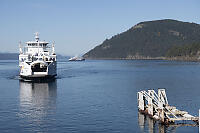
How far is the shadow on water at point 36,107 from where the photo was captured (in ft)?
128

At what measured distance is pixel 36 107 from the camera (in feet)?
161

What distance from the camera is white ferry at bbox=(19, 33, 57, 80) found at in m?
87.5

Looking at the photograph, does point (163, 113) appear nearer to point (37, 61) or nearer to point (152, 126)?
point (152, 126)

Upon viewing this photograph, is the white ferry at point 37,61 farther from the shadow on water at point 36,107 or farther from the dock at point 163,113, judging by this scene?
the dock at point 163,113

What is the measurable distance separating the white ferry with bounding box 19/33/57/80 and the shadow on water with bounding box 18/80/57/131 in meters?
18.3

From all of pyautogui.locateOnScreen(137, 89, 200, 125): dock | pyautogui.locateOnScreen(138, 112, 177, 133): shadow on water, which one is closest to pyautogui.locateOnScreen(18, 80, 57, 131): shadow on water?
pyautogui.locateOnScreen(138, 112, 177, 133): shadow on water

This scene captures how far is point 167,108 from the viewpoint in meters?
39.4

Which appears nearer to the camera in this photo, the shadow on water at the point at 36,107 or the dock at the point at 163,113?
the dock at the point at 163,113

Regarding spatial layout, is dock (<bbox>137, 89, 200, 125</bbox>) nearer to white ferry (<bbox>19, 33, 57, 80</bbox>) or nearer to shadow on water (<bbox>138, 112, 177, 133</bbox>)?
shadow on water (<bbox>138, 112, 177, 133</bbox>)

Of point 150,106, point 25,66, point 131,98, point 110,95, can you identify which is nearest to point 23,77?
point 25,66

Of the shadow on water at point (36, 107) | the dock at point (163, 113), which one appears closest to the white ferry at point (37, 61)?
the shadow on water at point (36, 107)

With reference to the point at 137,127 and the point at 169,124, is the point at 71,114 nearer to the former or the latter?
the point at 137,127

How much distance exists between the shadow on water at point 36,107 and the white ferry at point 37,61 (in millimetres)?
18293

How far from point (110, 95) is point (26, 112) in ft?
69.0
